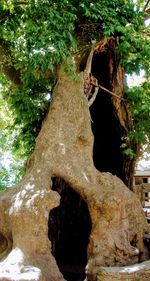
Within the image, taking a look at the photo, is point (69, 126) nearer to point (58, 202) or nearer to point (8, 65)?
point (58, 202)

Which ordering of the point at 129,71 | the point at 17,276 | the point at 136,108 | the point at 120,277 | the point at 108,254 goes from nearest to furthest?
the point at 17,276 < the point at 120,277 < the point at 108,254 < the point at 129,71 < the point at 136,108

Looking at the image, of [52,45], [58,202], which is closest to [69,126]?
[52,45]

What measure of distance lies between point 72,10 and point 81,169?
3.12 meters

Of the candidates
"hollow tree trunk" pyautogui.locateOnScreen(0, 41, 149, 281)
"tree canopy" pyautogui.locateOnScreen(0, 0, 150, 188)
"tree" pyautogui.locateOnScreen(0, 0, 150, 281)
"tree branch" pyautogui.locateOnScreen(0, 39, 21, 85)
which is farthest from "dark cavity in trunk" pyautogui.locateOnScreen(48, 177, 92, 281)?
"tree branch" pyautogui.locateOnScreen(0, 39, 21, 85)

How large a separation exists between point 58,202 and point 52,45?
9.28 ft

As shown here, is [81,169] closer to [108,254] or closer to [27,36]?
[108,254]

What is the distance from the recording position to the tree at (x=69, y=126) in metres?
5.40

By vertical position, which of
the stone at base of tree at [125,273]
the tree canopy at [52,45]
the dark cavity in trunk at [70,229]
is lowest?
the stone at base of tree at [125,273]

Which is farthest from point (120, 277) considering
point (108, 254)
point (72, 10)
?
point (72, 10)

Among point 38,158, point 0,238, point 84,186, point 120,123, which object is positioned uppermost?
point 120,123

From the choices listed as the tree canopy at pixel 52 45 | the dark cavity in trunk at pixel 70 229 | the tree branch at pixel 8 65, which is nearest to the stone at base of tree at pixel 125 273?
the dark cavity in trunk at pixel 70 229

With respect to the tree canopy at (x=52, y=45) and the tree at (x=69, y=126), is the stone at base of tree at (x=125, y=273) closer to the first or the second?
the tree at (x=69, y=126)

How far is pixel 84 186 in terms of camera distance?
595 cm

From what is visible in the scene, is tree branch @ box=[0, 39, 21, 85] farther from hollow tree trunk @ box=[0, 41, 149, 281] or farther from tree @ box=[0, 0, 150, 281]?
hollow tree trunk @ box=[0, 41, 149, 281]
